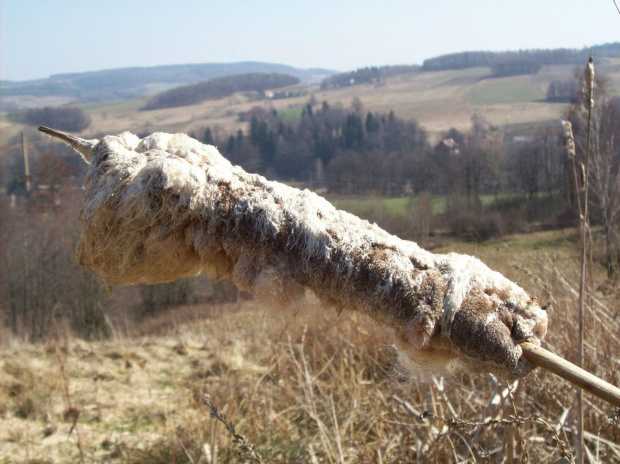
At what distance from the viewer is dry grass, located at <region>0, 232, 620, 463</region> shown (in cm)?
263

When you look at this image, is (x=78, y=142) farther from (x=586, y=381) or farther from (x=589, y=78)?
(x=589, y=78)

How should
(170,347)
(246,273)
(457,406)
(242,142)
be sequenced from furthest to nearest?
(242,142) → (170,347) → (457,406) → (246,273)

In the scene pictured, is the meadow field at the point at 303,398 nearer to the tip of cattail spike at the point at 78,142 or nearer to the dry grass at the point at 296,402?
the dry grass at the point at 296,402

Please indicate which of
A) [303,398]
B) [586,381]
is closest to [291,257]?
[586,381]

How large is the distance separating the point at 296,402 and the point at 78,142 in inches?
125

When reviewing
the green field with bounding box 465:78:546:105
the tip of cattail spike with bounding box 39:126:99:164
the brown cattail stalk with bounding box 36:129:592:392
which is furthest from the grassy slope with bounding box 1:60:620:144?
the brown cattail stalk with bounding box 36:129:592:392

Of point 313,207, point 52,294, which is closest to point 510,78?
point 52,294

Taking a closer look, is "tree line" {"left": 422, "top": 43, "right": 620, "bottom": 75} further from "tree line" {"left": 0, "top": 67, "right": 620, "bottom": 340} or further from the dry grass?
the dry grass

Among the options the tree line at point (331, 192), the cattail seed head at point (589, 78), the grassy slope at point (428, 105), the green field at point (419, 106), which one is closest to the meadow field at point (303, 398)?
the cattail seed head at point (589, 78)

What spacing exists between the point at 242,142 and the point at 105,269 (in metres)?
23.3

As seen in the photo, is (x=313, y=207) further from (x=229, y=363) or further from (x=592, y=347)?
(x=229, y=363)

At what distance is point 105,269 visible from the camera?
127 cm

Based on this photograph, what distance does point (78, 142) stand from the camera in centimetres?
132

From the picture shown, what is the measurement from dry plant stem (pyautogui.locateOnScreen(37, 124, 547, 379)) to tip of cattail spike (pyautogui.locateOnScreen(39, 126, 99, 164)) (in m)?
0.02
